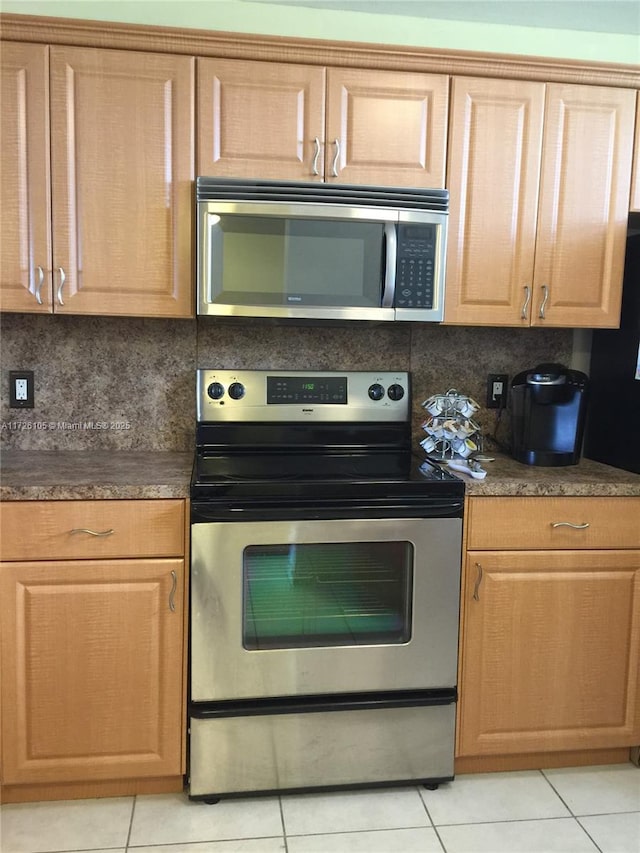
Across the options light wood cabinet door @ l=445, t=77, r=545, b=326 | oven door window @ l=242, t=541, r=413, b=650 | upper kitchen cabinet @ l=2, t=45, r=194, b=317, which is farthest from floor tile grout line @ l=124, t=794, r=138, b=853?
light wood cabinet door @ l=445, t=77, r=545, b=326

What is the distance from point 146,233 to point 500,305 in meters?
1.10

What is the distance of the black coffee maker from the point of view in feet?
6.64

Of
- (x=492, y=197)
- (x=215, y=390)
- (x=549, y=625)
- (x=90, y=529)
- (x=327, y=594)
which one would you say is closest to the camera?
(x=90, y=529)

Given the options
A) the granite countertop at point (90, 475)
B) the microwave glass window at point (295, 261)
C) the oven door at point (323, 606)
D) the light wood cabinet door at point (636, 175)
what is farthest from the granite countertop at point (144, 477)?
the light wood cabinet door at point (636, 175)

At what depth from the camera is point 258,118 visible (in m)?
1.86

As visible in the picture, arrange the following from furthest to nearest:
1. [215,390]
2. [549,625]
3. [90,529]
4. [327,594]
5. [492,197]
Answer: [215,390]
[492,197]
[549,625]
[327,594]
[90,529]

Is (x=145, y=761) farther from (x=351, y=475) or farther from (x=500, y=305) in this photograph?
(x=500, y=305)

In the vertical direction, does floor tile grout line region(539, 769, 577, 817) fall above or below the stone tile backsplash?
below

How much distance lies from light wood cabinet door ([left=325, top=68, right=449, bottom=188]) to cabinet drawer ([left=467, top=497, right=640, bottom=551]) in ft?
3.25

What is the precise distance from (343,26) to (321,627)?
1.95m

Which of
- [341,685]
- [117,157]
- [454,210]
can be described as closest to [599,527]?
[341,685]

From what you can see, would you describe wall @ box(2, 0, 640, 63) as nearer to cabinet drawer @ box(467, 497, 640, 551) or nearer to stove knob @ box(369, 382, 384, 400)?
stove knob @ box(369, 382, 384, 400)

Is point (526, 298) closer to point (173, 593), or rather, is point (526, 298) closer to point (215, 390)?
point (215, 390)

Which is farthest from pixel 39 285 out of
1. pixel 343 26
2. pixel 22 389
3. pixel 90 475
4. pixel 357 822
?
pixel 357 822
